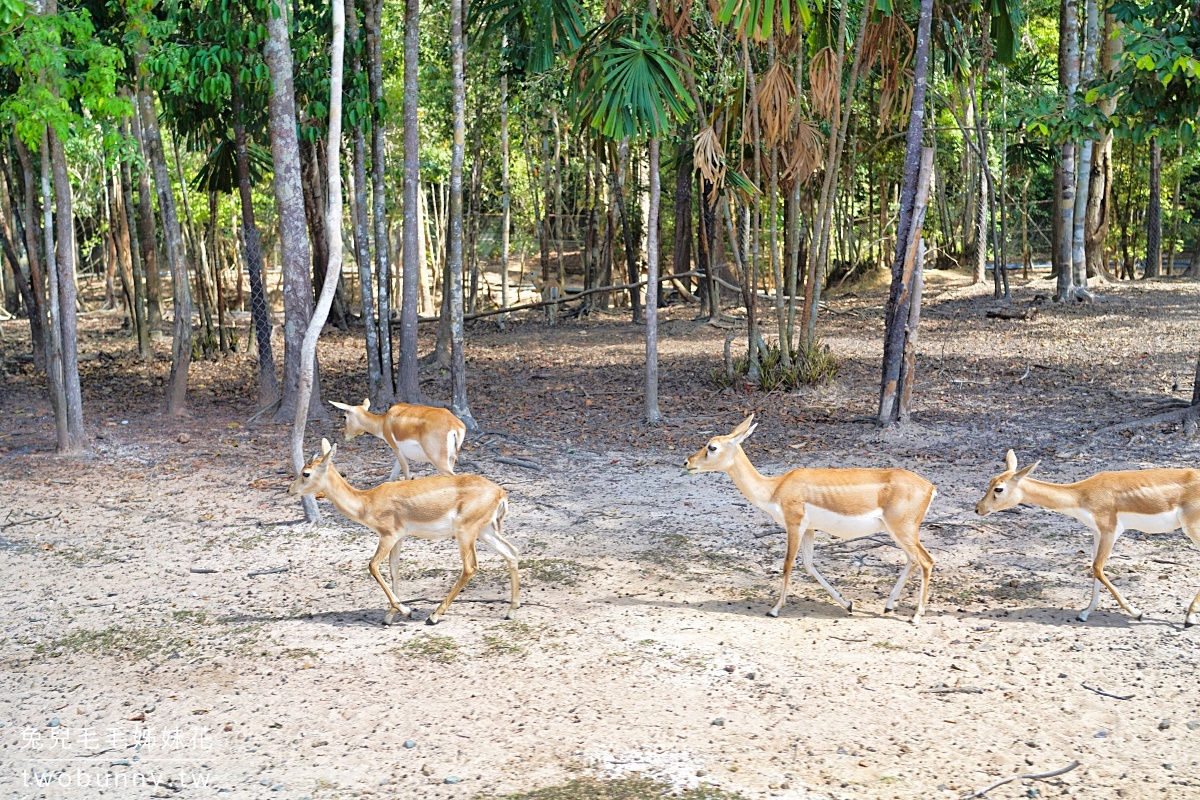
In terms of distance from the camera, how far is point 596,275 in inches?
1020

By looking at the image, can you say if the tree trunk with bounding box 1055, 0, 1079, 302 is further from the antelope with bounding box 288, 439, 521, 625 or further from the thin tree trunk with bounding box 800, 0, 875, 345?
the antelope with bounding box 288, 439, 521, 625

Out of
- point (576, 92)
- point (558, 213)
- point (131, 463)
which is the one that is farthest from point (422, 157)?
point (131, 463)

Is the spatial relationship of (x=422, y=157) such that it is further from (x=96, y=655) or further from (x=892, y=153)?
(x=96, y=655)

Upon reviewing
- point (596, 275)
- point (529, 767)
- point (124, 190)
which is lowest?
point (529, 767)

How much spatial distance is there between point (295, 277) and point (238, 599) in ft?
19.6

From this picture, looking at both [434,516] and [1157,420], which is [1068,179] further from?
[434,516]

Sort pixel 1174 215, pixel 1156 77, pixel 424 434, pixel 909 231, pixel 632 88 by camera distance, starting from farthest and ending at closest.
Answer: pixel 1174 215, pixel 909 231, pixel 632 88, pixel 1156 77, pixel 424 434

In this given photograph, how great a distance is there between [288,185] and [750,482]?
7.54 metres

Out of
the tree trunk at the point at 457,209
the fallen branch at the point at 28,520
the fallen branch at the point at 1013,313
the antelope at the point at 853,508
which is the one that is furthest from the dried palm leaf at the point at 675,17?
the fallen branch at the point at 1013,313

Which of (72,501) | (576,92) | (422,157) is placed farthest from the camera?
(422,157)

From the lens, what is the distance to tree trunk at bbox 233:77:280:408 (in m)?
14.2

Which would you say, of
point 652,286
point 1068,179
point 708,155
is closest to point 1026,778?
point 652,286

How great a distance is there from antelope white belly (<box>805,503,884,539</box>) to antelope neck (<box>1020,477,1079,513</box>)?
3.03 ft

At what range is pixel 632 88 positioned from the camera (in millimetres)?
11844
